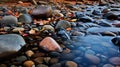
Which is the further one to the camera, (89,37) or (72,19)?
(72,19)

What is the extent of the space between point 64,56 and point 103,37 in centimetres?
102

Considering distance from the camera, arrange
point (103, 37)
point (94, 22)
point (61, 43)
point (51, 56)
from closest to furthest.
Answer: point (51, 56) < point (61, 43) < point (103, 37) < point (94, 22)

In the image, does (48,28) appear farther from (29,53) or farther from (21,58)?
(21,58)

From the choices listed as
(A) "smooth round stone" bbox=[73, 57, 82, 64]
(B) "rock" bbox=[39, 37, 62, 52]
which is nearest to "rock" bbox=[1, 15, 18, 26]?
(B) "rock" bbox=[39, 37, 62, 52]

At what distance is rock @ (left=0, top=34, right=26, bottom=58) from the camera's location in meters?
2.73

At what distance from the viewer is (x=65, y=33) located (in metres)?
3.69

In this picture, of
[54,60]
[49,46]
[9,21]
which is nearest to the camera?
[54,60]

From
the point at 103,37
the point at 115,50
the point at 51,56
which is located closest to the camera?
the point at 51,56

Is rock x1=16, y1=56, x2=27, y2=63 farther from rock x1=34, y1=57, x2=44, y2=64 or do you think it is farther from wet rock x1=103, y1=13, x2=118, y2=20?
wet rock x1=103, y1=13, x2=118, y2=20

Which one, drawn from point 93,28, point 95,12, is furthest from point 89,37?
point 95,12

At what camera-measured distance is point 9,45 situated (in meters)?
2.83

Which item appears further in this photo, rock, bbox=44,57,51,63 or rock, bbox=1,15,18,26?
rock, bbox=1,15,18,26

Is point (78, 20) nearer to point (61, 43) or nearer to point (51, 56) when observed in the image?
point (61, 43)

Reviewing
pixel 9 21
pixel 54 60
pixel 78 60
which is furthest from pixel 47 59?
pixel 9 21
